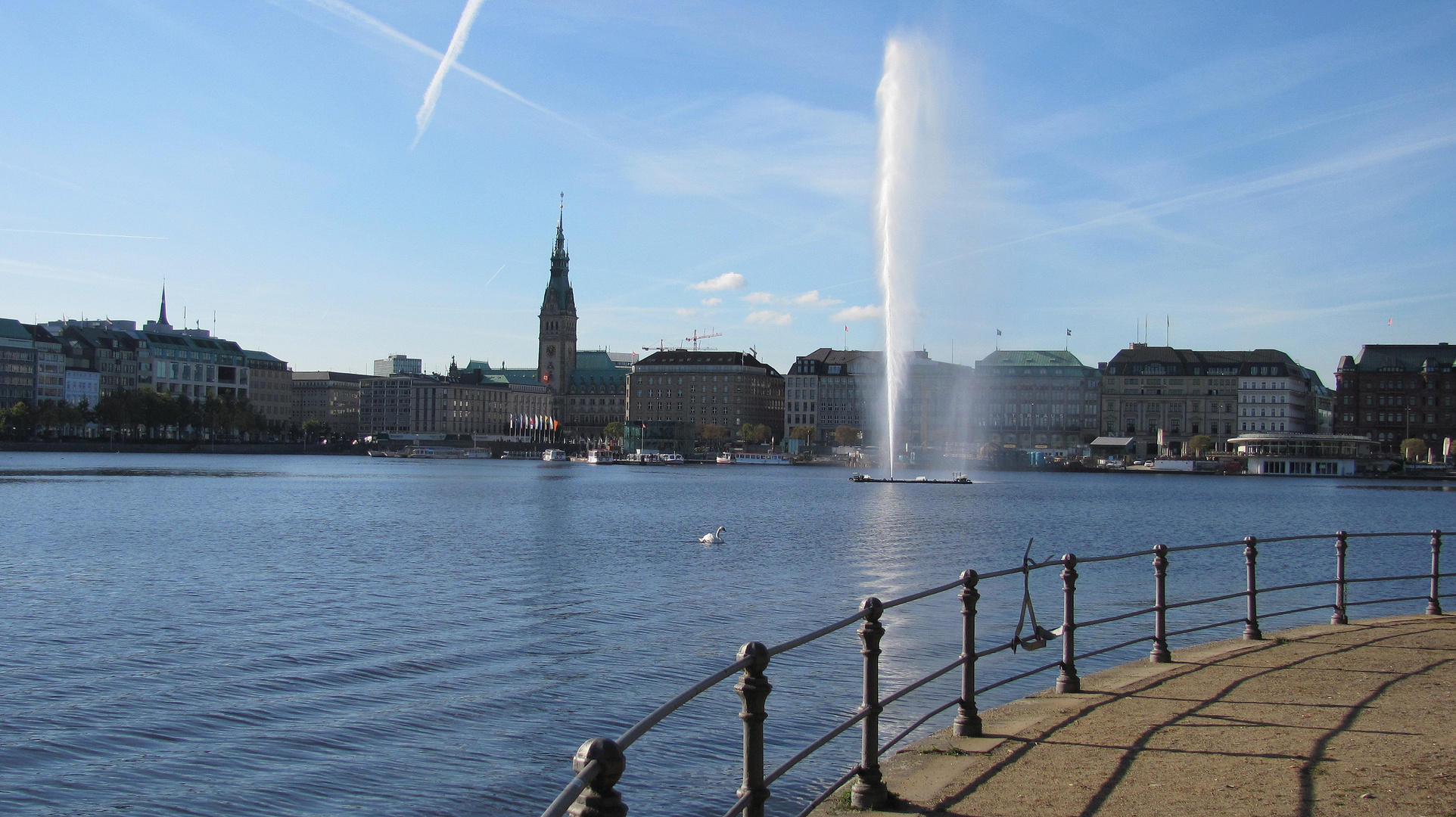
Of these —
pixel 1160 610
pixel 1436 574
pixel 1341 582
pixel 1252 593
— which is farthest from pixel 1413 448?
pixel 1160 610

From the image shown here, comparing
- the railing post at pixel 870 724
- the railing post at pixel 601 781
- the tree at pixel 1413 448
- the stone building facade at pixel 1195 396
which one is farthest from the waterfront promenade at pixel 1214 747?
the stone building facade at pixel 1195 396

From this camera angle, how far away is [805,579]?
1415 inches

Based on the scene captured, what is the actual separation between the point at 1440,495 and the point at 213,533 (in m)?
107

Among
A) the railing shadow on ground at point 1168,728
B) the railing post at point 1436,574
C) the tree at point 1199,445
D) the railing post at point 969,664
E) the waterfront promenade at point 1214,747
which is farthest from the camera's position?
the tree at point 1199,445

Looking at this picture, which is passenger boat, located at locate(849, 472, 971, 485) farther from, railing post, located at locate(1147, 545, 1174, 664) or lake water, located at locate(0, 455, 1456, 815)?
railing post, located at locate(1147, 545, 1174, 664)

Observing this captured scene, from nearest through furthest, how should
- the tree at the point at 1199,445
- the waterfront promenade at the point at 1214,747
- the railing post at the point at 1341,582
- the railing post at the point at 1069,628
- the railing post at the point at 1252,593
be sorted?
1. the waterfront promenade at the point at 1214,747
2. the railing post at the point at 1069,628
3. the railing post at the point at 1252,593
4. the railing post at the point at 1341,582
5. the tree at the point at 1199,445

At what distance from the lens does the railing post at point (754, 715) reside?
21.5 ft

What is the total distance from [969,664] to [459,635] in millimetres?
16287

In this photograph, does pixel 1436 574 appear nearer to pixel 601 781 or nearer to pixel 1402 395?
pixel 601 781

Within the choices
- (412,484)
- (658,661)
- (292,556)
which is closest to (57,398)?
(412,484)

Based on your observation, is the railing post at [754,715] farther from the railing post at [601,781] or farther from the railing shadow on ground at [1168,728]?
the railing shadow on ground at [1168,728]

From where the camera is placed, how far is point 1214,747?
32.2 feet

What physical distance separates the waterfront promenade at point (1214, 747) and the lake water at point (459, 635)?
11.5 ft

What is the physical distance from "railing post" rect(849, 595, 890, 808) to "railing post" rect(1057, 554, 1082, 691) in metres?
3.05
